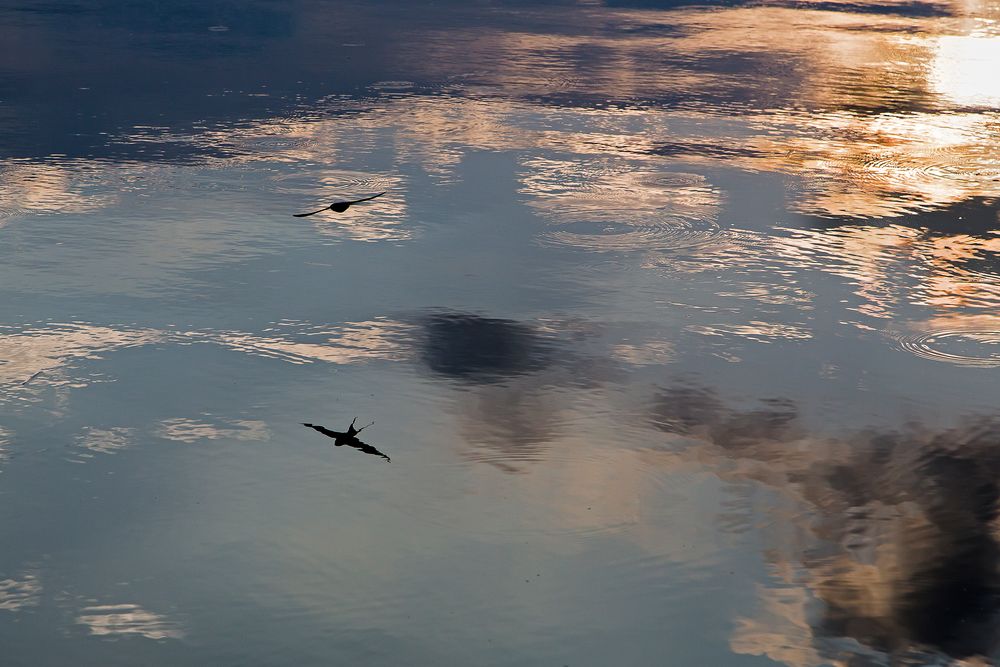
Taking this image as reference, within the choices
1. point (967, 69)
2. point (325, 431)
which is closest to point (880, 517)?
point (325, 431)

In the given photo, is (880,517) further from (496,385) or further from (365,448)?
(365,448)

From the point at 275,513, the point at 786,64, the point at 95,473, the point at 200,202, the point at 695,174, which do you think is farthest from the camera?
the point at 786,64

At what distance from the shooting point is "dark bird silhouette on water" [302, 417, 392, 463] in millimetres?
6875

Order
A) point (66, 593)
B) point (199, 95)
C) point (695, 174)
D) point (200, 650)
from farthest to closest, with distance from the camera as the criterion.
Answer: point (199, 95) → point (695, 174) → point (66, 593) → point (200, 650)

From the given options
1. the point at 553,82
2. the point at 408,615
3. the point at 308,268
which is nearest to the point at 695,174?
the point at 308,268

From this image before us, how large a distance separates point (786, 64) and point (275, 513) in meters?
17.3

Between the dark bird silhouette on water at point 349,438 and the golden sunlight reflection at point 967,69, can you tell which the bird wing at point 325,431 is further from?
the golden sunlight reflection at point 967,69

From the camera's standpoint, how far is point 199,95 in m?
17.4

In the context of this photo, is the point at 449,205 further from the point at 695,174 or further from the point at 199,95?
the point at 199,95

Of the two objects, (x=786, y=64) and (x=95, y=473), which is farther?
(x=786, y=64)

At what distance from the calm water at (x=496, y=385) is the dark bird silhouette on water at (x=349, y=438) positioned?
0.05 m

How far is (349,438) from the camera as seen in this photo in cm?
701

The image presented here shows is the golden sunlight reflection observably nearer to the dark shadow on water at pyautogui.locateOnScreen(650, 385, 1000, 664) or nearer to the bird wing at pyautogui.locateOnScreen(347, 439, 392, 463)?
the dark shadow on water at pyautogui.locateOnScreen(650, 385, 1000, 664)

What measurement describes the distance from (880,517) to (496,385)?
250 centimetres
